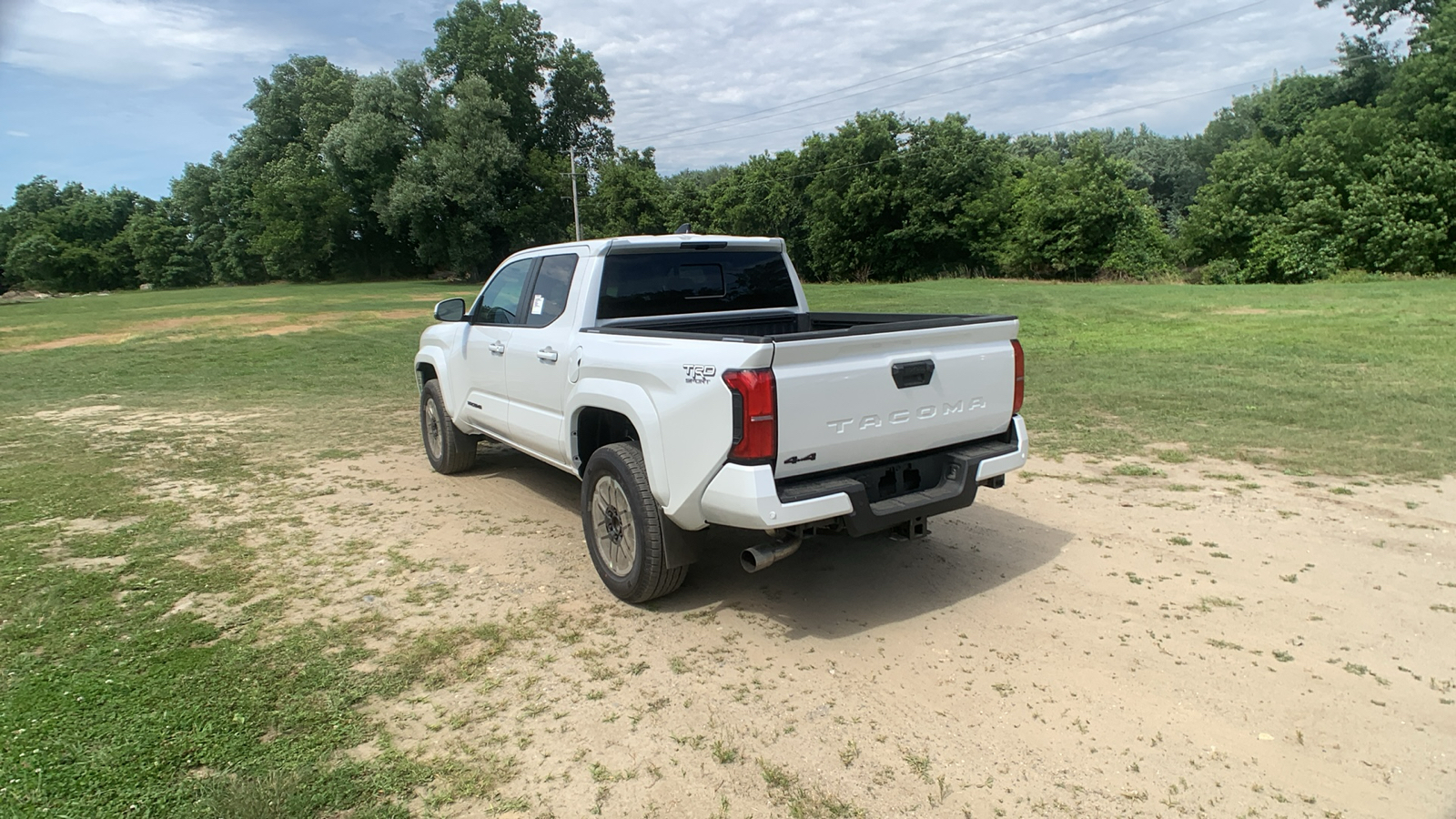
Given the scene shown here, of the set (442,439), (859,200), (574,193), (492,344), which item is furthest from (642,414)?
(574,193)

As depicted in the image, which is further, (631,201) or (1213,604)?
(631,201)

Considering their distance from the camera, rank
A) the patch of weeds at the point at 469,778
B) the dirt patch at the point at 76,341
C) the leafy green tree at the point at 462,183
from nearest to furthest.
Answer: the patch of weeds at the point at 469,778
the dirt patch at the point at 76,341
the leafy green tree at the point at 462,183

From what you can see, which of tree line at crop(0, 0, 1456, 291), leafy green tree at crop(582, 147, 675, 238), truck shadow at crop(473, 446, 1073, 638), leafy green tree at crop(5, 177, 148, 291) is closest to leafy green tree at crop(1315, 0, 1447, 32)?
tree line at crop(0, 0, 1456, 291)

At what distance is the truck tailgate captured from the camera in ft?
12.2

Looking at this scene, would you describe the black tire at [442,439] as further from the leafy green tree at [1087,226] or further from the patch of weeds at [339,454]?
the leafy green tree at [1087,226]

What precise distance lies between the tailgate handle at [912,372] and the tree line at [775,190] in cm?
3303

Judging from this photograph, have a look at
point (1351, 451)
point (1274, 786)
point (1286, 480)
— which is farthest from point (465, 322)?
point (1351, 451)

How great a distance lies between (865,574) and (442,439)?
405cm

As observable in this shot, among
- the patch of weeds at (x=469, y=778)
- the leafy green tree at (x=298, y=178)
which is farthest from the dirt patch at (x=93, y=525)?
the leafy green tree at (x=298, y=178)

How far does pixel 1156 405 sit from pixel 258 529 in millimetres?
8795

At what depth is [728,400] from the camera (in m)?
3.63

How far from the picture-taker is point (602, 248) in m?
5.14

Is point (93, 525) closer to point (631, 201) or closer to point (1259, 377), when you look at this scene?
point (1259, 377)

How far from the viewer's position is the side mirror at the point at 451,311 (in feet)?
21.6
